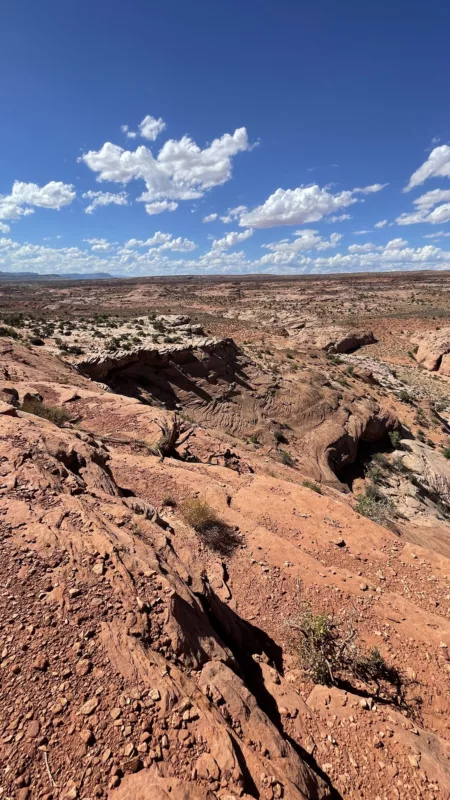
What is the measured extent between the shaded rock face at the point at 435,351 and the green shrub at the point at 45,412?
37607mm

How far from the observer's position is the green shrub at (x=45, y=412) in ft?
32.8

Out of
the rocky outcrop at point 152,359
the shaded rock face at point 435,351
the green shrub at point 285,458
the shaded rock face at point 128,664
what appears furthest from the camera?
the shaded rock face at point 435,351

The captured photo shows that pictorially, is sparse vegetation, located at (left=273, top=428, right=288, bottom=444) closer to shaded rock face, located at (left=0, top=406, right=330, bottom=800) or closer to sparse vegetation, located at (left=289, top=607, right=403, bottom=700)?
sparse vegetation, located at (left=289, top=607, right=403, bottom=700)

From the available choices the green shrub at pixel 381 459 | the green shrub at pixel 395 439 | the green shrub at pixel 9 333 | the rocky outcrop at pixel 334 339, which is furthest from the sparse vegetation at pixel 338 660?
the rocky outcrop at pixel 334 339

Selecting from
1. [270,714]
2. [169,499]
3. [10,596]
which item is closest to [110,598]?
[10,596]

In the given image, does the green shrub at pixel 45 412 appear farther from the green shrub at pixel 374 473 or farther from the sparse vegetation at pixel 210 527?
the green shrub at pixel 374 473

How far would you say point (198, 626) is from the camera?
4125mm

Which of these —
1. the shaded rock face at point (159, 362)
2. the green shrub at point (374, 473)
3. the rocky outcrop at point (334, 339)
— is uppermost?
the shaded rock face at point (159, 362)

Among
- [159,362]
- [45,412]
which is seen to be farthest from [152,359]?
[45,412]

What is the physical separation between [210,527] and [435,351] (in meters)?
39.3

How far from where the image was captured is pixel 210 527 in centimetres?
760

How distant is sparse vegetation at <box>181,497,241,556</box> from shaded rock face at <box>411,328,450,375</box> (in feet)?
122

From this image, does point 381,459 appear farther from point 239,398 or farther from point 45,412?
point 45,412

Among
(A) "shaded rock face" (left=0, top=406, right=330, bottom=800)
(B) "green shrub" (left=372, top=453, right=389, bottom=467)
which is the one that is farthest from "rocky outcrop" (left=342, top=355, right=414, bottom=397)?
(A) "shaded rock face" (left=0, top=406, right=330, bottom=800)
